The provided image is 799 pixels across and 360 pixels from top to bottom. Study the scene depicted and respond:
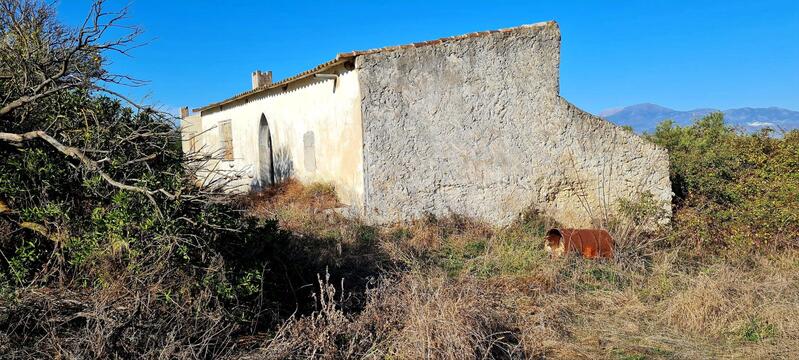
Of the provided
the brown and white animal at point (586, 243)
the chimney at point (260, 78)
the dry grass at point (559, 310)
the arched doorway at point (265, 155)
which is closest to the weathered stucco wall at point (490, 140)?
the dry grass at point (559, 310)

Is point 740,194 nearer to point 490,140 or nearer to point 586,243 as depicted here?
point 586,243

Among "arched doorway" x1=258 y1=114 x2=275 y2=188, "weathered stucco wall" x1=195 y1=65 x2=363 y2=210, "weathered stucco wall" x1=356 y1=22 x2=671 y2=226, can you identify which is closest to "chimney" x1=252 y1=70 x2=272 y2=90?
"weathered stucco wall" x1=195 y1=65 x2=363 y2=210

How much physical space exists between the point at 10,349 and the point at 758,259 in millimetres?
8105

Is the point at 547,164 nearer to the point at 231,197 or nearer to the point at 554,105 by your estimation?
the point at 554,105

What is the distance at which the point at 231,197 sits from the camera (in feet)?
15.4

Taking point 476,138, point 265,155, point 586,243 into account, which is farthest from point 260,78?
point 586,243

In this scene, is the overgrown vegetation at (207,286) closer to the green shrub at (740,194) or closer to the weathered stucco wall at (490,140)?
the green shrub at (740,194)

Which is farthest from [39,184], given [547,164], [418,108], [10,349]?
[547,164]

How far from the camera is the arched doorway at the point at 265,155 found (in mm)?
15656

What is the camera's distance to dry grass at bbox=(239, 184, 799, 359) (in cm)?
441

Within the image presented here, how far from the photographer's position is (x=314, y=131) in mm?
11898

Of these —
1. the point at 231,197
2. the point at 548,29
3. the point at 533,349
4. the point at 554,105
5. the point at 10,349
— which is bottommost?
the point at 533,349

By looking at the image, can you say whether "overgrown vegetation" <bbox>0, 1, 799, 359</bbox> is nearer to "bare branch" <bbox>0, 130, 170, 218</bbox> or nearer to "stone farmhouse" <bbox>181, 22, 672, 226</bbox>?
"bare branch" <bbox>0, 130, 170, 218</bbox>

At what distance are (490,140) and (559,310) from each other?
15.7ft
